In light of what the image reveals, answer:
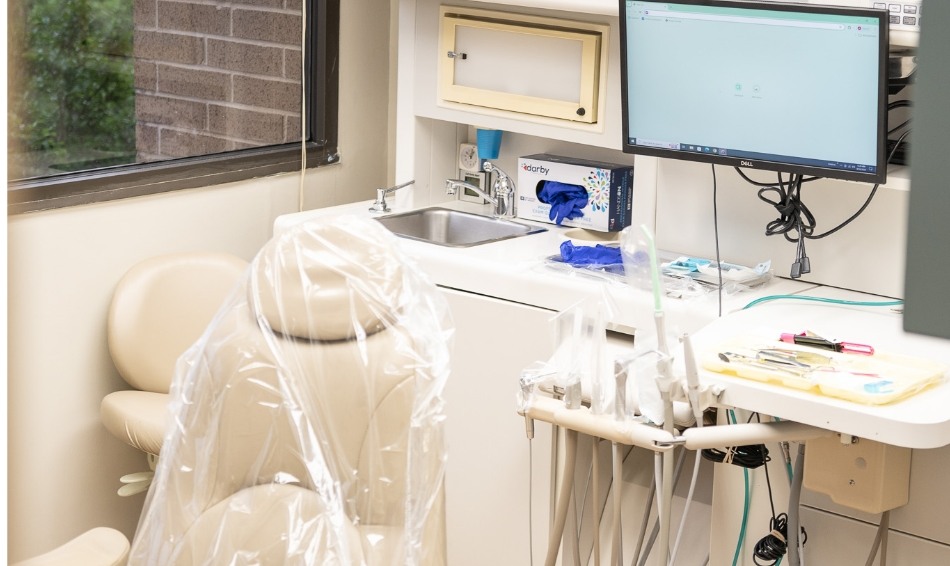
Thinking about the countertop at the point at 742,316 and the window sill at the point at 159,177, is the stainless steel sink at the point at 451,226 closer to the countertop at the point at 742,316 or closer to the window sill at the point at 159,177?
the countertop at the point at 742,316

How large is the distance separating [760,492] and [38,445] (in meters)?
1.68

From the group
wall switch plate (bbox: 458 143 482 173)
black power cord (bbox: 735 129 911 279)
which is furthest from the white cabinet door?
wall switch plate (bbox: 458 143 482 173)

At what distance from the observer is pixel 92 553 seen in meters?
1.79

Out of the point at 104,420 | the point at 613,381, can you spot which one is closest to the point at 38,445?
the point at 104,420

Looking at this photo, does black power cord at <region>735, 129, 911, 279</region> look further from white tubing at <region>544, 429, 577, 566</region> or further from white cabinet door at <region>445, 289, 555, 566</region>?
white tubing at <region>544, 429, 577, 566</region>

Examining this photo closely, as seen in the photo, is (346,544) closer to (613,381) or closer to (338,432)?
(338,432)

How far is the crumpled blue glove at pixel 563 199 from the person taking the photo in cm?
288

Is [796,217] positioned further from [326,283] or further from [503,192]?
[326,283]

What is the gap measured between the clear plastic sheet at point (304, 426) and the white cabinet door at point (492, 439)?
2.72 ft

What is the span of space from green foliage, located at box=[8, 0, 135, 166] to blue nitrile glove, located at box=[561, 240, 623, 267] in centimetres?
114

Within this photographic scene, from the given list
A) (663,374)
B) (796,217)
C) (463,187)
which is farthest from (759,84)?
(463,187)

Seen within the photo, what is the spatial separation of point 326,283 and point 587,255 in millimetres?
1035

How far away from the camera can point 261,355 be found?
1621 millimetres

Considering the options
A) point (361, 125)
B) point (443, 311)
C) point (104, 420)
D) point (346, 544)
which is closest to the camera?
point (346, 544)
